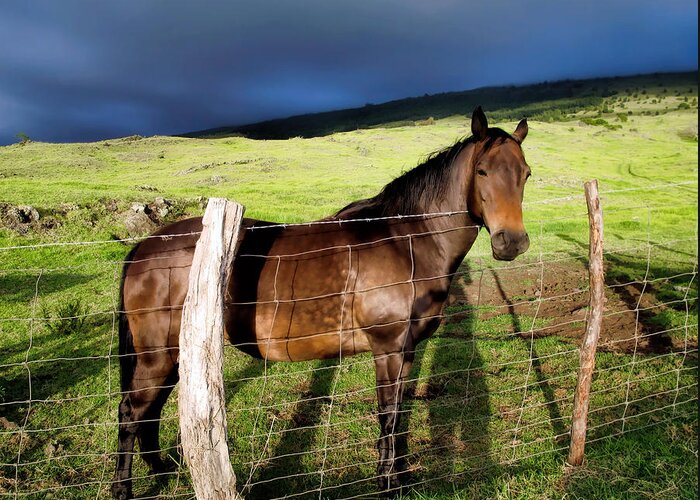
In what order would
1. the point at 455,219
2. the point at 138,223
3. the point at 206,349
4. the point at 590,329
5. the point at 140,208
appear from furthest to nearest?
the point at 140,208 < the point at 138,223 < the point at 455,219 < the point at 590,329 < the point at 206,349

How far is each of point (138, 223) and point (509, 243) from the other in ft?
43.3

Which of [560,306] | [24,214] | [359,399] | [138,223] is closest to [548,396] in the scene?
[359,399]

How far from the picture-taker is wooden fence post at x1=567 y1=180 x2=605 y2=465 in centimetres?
357

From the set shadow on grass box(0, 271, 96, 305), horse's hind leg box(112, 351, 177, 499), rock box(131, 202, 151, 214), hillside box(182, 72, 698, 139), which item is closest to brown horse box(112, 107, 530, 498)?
horse's hind leg box(112, 351, 177, 499)

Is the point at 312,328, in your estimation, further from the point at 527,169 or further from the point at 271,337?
the point at 527,169

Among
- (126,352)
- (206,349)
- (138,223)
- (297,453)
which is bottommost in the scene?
(297,453)

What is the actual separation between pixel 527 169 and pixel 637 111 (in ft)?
298

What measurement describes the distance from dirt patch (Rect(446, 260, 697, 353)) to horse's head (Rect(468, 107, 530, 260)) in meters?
2.25

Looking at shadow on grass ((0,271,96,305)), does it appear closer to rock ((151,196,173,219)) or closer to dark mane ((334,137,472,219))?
rock ((151,196,173,219))

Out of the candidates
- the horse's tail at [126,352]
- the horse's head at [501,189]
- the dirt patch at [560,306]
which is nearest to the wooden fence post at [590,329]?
the horse's head at [501,189]

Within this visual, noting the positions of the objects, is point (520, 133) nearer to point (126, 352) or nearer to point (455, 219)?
point (455, 219)

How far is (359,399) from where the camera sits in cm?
549

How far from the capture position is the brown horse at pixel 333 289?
3729mm

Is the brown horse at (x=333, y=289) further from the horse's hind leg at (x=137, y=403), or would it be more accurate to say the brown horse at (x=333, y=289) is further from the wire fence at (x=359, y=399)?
the wire fence at (x=359, y=399)
